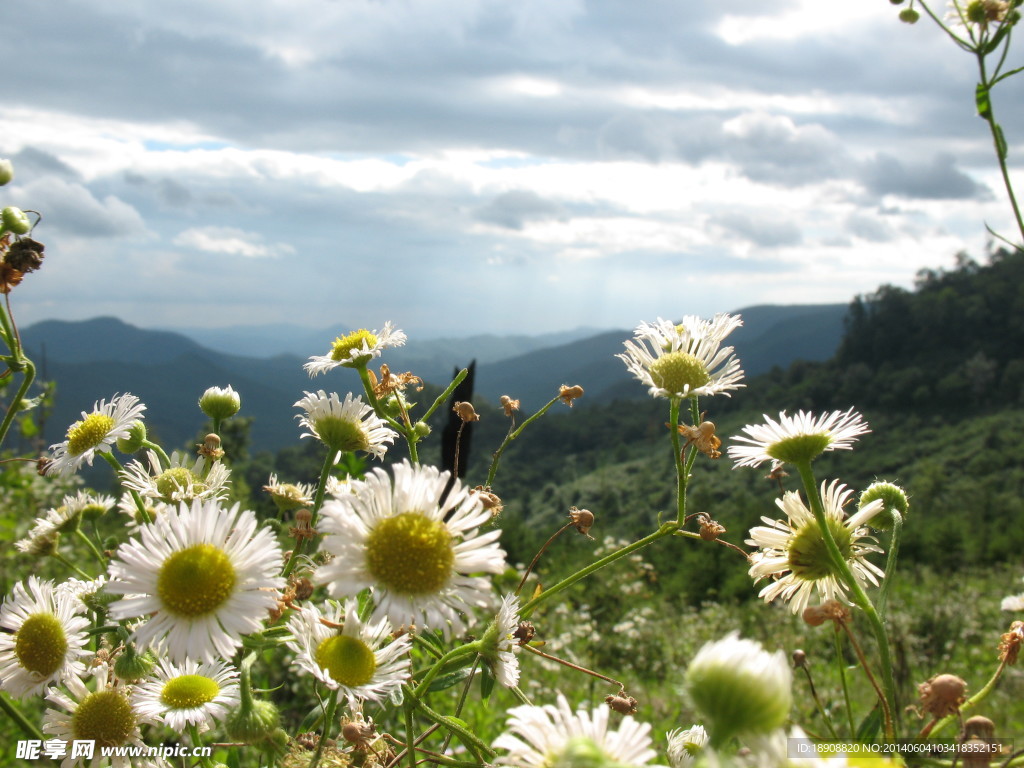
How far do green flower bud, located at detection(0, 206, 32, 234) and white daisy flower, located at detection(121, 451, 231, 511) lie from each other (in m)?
0.40

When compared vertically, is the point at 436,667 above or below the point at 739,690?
below

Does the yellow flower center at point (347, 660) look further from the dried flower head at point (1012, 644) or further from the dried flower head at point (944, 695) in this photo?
the dried flower head at point (1012, 644)

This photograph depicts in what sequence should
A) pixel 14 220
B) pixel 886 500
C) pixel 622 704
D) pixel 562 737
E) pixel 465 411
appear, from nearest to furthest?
pixel 562 737 → pixel 14 220 → pixel 622 704 → pixel 886 500 → pixel 465 411

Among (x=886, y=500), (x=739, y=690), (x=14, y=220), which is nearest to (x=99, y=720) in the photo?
(x=14, y=220)

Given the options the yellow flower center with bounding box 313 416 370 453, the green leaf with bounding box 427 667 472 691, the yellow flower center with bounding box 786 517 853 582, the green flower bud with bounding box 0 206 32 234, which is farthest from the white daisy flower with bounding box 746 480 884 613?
the green flower bud with bounding box 0 206 32 234

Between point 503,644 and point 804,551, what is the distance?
0.51m

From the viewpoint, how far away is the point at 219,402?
1.70 m

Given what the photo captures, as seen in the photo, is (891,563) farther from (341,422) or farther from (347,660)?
(341,422)

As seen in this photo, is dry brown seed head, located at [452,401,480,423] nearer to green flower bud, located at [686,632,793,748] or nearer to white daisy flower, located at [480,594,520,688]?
white daisy flower, located at [480,594,520,688]

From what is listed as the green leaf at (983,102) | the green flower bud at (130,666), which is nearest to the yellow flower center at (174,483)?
the green flower bud at (130,666)

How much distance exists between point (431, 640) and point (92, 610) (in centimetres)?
49

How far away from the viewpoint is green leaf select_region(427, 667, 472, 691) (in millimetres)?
1084

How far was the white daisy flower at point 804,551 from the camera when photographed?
123 centimetres

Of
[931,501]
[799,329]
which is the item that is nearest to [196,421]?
[799,329]
